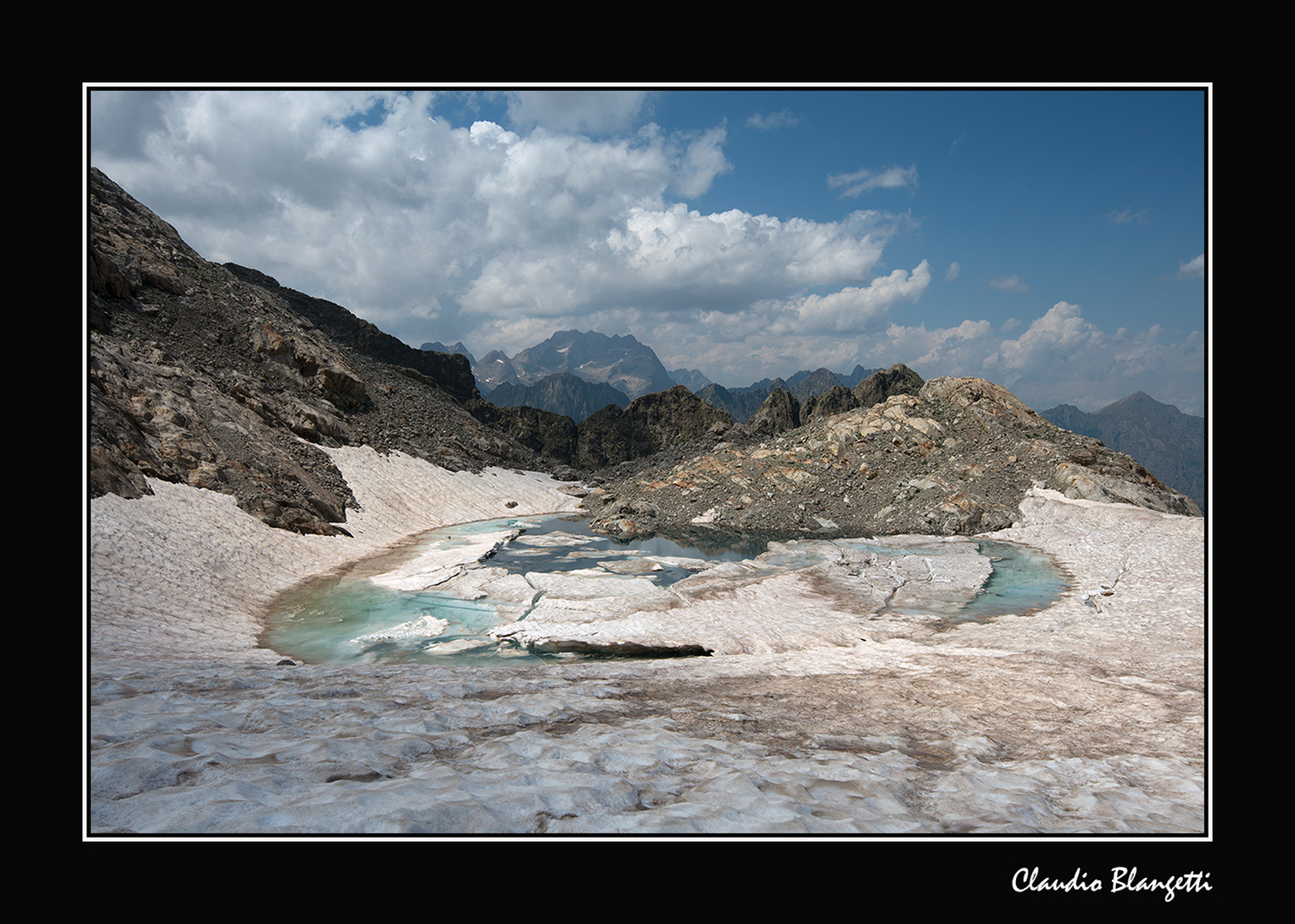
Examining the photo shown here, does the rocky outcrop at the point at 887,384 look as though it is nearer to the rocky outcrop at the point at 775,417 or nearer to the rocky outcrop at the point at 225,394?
the rocky outcrop at the point at 775,417

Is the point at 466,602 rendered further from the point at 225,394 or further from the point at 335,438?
the point at 335,438

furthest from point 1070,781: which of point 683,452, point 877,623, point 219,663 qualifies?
point 683,452

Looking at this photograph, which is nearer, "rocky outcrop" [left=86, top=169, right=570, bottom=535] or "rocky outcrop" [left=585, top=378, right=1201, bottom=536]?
"rocky outcrop" [left=86, top=169, right=570, bottom=535]

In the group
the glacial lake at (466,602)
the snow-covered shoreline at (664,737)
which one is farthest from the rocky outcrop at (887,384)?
the snow-covered shoreline at (664,737)

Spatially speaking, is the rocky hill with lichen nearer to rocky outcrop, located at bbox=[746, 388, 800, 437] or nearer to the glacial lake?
the glacial lake

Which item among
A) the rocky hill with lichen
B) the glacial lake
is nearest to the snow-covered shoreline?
the glacial lake

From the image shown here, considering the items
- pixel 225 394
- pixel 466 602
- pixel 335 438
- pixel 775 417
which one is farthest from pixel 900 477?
pixel 775 417
